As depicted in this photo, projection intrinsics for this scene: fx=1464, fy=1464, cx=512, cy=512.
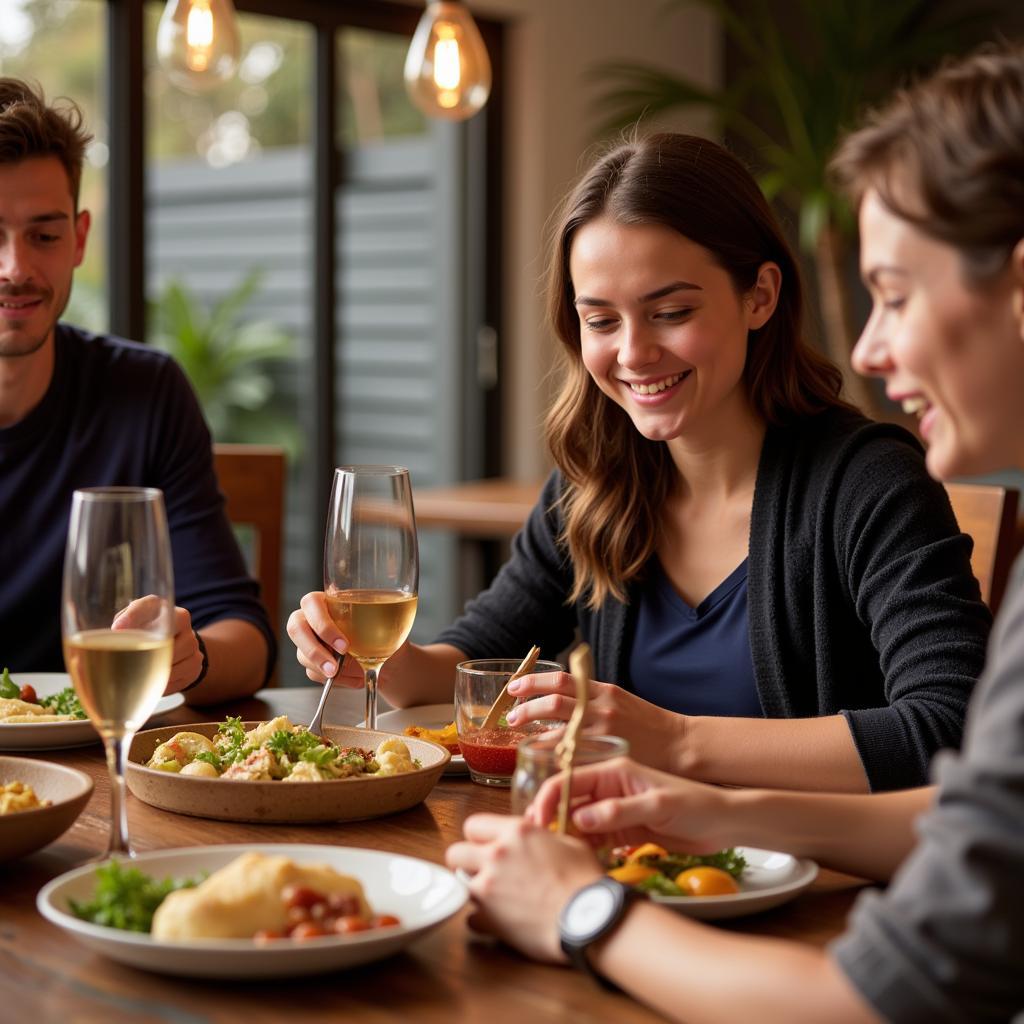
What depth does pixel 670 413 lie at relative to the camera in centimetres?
186

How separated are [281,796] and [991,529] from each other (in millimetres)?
1130

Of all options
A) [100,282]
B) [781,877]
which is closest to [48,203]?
[781,877]

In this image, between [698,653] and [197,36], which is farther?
[197,36]

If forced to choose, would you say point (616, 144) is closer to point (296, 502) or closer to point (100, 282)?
point (100, 282)

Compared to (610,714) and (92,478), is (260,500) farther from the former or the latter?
(610,714)

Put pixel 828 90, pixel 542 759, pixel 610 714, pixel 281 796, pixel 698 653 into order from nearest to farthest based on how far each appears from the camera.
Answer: pixel 542 759
pixel 281 796
pixel 610 714
pixel 698 653
pixel 828 90

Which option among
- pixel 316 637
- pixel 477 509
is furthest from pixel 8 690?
pixel 477 509

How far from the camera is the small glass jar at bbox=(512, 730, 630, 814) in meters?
1.07

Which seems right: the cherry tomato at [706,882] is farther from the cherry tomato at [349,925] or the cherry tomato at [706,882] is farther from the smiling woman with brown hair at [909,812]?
the cherry tomato at [349,925]

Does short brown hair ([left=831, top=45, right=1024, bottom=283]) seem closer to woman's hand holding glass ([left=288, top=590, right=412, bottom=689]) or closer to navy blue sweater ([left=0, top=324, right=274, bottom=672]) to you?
woman's hand holding glass ([left=288, top=590, right=412, bottom=689])

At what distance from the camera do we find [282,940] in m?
0.95

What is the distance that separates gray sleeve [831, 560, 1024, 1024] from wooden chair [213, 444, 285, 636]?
1772 millimetres

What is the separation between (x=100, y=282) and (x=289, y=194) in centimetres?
126

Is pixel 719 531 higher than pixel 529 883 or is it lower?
higher
